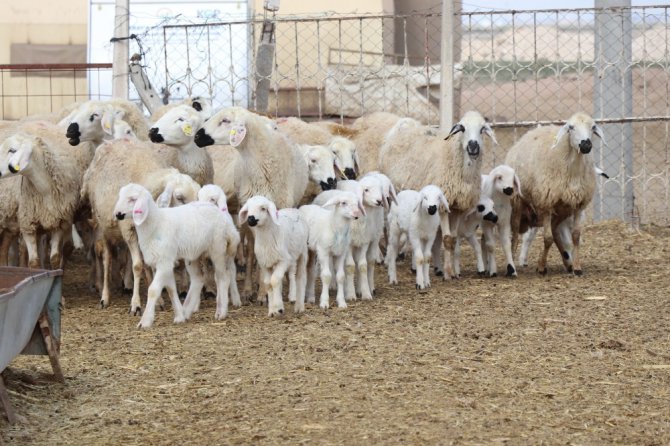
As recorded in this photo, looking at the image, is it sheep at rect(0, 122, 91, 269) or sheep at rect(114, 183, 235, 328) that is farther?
sheep at rect(0, 122, 91, 269)

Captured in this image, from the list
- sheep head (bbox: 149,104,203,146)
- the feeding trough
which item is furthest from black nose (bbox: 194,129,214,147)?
→ the feeding trough

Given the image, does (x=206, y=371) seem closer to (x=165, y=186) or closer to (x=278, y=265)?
(x=278, y=265)

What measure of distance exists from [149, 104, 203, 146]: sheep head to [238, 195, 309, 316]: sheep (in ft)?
Answer: 6.09

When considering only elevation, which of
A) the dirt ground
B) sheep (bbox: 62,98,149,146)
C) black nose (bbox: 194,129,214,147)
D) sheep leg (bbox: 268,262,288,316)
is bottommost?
the dirt ground

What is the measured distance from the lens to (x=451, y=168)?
12.9 m

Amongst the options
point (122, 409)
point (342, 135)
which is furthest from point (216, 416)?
point (342, 135)

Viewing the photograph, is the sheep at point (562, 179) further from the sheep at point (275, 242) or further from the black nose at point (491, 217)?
the sheep at point (275, 242)

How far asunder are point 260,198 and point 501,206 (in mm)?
3899

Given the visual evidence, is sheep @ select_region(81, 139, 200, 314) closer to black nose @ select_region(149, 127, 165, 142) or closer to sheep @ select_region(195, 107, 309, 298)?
black nose @ select_region(149, 127, 165, 142)

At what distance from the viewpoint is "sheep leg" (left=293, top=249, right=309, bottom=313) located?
33.6 feet

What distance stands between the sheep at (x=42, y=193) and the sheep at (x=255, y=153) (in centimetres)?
131

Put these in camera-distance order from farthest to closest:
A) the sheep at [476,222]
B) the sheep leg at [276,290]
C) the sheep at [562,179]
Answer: the sheep at [476,222] → the sheep at [562,179] → the sheep leg at [276,290]

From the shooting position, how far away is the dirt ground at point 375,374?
643 centimetres

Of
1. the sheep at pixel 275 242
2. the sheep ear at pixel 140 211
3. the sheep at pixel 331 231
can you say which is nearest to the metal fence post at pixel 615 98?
the sheep at pixel 331 231
